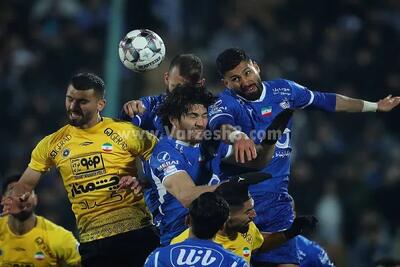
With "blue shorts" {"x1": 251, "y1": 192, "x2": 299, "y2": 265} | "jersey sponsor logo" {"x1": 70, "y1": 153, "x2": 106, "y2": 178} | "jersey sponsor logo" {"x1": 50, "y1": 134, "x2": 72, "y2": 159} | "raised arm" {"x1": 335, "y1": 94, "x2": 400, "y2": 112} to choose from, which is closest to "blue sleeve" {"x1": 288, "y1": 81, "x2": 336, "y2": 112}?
"raised arm" {"x1": 335, "y1": 94, "x2": 400, "y2": 112}

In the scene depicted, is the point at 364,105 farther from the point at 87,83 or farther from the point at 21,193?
the point at 21,193

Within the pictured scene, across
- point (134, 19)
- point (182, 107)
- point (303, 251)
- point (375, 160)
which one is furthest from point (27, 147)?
point (182, 107)

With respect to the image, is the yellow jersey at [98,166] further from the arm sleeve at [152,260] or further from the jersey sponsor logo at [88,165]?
the arm sleeve at [152,260]

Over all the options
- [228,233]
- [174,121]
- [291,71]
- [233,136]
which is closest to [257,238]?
[228,233]

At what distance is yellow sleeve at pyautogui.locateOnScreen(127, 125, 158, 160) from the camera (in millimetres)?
8484

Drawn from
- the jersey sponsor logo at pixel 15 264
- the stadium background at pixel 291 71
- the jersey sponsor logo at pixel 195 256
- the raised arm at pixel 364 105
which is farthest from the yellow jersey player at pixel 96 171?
the stadium background at pixel 291 71

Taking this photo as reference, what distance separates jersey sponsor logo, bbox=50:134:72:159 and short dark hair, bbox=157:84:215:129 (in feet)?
2.53

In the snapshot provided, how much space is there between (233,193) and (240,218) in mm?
208

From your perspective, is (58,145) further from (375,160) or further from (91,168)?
(375,160)

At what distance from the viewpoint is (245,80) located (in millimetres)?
8953

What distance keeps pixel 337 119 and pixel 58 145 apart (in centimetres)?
736

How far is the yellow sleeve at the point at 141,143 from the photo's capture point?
848 centimetres

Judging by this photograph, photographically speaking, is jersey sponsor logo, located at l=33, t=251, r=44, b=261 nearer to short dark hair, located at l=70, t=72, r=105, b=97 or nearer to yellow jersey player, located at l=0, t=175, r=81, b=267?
yellow jersey player, located at l=0, t=175, r=81, b=267

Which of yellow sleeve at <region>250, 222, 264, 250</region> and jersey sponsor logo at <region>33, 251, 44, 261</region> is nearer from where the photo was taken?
yellow sleeve at <region>250, 222, 264, 250</region>
